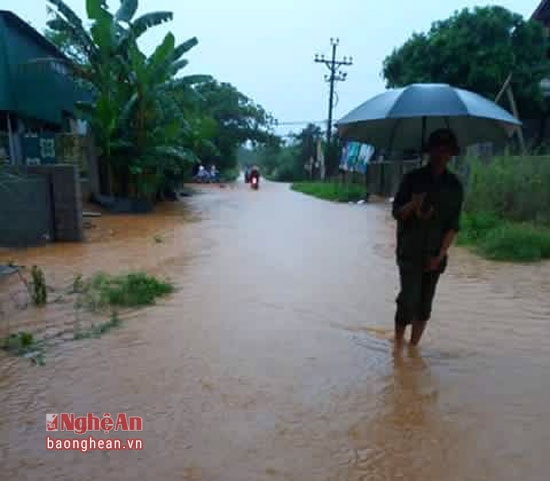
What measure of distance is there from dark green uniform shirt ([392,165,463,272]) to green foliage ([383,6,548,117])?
16.9 metres

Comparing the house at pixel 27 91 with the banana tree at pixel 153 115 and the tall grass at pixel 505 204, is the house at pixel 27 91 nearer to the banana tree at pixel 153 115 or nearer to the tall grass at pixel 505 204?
the banana tree at pixel 153 115

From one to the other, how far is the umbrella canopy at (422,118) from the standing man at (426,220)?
2.17 feet

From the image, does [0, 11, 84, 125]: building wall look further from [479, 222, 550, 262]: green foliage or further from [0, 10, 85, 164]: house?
[479, 222, 550, 262]: green foliage

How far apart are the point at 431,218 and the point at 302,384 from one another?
1493 millimetres

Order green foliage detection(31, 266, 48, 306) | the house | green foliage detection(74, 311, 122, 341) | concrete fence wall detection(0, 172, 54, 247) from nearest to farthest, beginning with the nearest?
green foliage detection(74, 311, 122, 341), green foliage detection(31, 266, 48, 306), concrete fence wall detection(0, 172, 54, 247), the house

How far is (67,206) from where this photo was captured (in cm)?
998

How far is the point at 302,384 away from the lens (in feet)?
13.2

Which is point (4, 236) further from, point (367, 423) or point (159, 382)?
point (367, 423)

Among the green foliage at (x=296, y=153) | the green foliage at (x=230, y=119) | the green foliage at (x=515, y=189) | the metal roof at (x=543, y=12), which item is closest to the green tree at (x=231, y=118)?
the green foliage at (x=230, y=119)

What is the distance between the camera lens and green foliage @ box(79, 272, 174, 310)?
5906 millimetres

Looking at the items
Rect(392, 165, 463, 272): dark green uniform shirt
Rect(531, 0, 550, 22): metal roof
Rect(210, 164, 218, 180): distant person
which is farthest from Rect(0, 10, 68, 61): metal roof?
Rect(210, 164, 218, 180): distant person

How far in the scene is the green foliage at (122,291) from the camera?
5.91 meters

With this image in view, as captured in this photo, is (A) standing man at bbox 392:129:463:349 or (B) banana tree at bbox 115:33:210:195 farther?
(B) banana tree at bbox 115:33:210:195

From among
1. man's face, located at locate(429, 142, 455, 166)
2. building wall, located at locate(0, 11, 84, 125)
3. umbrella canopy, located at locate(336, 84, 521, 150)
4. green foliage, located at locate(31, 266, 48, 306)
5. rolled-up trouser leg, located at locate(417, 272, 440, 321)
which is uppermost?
building wall, located at locate(0, 11, 84, 125)
